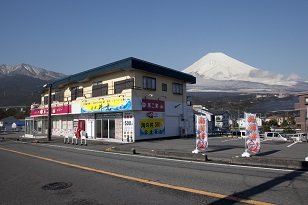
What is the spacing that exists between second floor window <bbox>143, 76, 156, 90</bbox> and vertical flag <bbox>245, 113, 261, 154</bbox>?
53.6 feet

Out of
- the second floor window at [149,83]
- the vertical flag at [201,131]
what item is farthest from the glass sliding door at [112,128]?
the vertical flag at [201,131]

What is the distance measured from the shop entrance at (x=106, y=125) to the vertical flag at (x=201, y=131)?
46.3 ft

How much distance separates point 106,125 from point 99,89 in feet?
13.1

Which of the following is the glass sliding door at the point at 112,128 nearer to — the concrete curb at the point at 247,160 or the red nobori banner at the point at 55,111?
the red nobori banner at the point at 55,111

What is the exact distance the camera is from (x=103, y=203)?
20.7ft

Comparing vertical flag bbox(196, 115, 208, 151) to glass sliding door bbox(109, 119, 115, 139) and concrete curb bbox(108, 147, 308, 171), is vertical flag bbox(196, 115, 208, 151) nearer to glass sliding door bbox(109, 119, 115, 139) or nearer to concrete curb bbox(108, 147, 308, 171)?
concrete curb bbox(108, 147, 308, 171)

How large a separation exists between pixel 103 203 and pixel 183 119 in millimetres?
27560

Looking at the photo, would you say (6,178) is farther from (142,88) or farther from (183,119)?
(183,119)

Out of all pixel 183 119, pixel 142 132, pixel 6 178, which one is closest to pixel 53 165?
pixel 6 178

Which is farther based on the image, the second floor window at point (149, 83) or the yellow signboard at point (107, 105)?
the second floor window at point (149, 83)

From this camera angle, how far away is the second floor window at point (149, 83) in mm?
29375

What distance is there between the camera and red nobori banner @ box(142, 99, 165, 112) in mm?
28319

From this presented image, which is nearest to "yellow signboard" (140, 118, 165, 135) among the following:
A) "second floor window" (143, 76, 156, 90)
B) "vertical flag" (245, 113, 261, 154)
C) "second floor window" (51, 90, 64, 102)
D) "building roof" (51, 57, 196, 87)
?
"second floor window" (143, 76, 156, 90)

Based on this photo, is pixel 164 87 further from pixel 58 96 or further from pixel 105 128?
pixel 58 96
